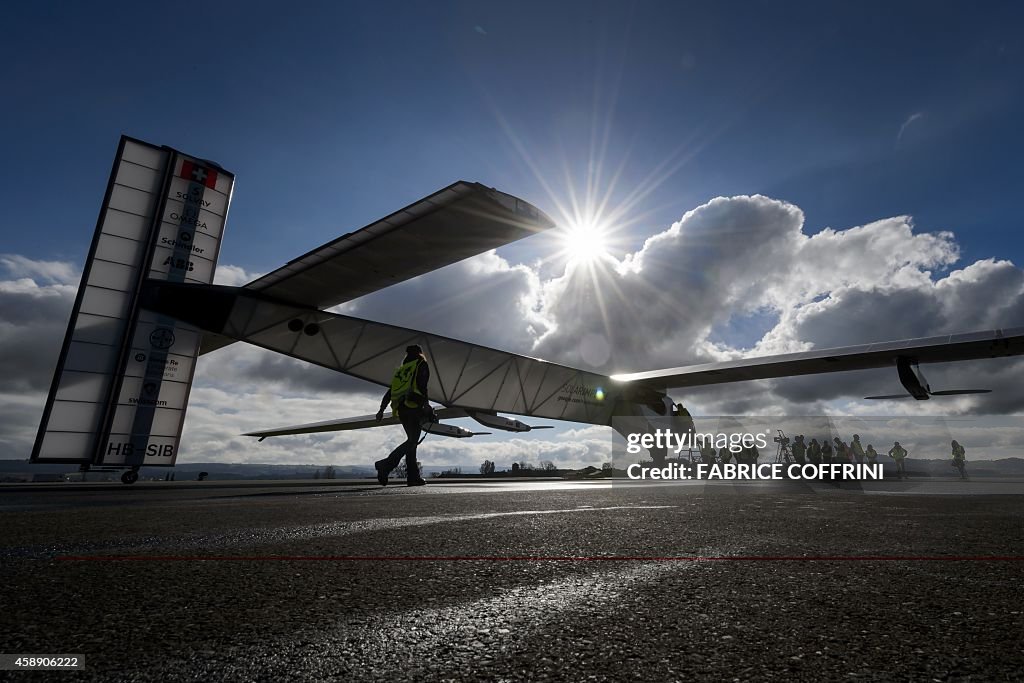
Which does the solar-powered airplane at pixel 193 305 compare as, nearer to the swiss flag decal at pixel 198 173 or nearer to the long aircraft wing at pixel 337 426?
the swiss flag decal at pixel 198 173

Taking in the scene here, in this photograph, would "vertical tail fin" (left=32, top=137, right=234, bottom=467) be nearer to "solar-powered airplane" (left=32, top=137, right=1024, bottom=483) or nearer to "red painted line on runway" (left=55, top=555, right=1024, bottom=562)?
"solar-powered airplane" (left=32, top=137, right=1024, bottom=483)

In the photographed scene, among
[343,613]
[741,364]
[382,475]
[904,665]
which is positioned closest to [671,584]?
[904,665]

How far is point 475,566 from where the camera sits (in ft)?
6.79

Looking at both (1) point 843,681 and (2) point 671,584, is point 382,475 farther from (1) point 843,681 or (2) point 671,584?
(1) point 843,681

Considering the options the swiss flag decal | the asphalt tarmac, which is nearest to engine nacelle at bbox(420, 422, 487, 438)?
the swiss flag decal

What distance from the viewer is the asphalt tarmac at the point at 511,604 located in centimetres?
102

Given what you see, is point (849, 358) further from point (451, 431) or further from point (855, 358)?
point (451, 431)

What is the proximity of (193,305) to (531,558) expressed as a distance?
13.7m

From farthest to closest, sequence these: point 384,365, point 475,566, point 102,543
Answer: point 384,365
point 102,543
point 475,566

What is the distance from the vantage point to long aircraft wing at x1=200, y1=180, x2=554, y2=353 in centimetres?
1032

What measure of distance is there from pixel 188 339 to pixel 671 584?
1425 centimetres

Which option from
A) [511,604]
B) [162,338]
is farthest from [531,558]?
[162,338]

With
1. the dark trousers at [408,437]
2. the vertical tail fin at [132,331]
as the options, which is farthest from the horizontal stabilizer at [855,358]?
the vertical tail fin at [132,331]

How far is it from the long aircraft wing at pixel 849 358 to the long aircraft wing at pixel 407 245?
12.0 metres
